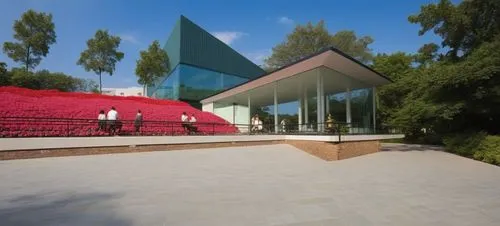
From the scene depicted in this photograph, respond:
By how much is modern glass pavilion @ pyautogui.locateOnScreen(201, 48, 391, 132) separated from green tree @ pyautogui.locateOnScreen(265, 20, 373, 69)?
23.8 metres

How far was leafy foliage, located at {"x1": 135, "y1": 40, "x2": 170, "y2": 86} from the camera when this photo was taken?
3119cm

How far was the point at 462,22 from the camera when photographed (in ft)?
64.6

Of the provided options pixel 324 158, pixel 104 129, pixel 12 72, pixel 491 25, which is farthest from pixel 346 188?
pixel 12 72

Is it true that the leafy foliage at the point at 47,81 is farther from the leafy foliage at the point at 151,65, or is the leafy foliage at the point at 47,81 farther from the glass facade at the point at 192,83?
the glass facade at the point at 192,83

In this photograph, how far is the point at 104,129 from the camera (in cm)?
1470

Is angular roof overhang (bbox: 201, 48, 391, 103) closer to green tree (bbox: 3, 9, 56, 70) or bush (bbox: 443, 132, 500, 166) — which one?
bush (bbox: 443, 132, 500, 166)

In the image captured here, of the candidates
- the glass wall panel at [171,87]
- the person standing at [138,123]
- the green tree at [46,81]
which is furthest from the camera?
the green tree at [46,81]

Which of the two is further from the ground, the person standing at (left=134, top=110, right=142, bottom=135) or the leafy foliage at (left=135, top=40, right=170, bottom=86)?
the leafy foliage at (left=135, top=40, right=170, bottom=86)

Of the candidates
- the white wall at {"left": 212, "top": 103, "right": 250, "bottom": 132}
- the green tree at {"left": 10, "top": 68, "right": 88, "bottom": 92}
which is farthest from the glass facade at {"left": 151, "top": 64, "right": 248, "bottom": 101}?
the green tree at {"left": 10, "top": 68, "right": 88, "bottom": 92}

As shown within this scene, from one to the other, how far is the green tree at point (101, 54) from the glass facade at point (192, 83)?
18.5ft

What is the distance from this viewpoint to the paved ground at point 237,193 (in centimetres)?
527

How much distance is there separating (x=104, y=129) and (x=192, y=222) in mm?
11229

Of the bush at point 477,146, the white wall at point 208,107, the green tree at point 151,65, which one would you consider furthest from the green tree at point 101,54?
the bush at point 477,146

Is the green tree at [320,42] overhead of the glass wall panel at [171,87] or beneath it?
overhead
